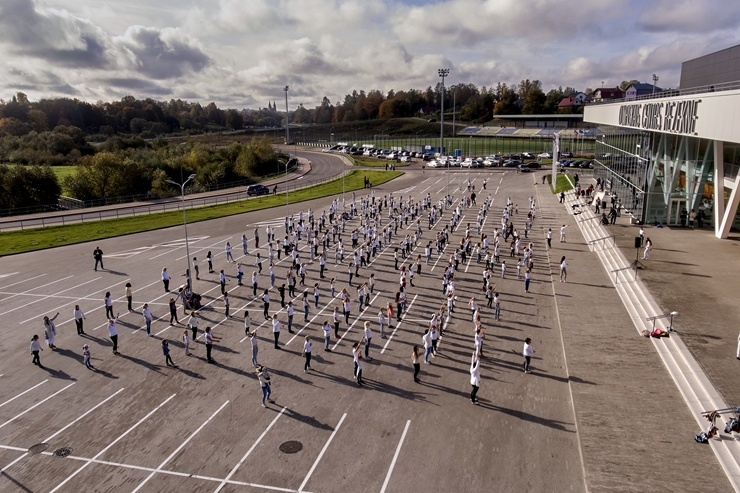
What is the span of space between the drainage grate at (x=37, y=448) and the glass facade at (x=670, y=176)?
32589mm

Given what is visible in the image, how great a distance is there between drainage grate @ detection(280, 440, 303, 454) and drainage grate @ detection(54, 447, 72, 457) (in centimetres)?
519

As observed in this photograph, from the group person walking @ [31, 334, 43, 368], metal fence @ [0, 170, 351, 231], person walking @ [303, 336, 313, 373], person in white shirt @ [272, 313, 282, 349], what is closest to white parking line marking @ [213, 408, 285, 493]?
person walking @ [303, 336, 313, 373]

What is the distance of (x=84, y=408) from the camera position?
14086 mm

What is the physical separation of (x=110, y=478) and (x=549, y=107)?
143 m

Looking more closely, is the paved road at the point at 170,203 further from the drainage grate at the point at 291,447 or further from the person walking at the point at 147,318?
the drainage grate at the point at 291,447

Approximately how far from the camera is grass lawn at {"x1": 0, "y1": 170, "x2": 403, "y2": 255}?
35.8 metres

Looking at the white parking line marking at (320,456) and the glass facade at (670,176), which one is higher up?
the glass facade at (670,176)

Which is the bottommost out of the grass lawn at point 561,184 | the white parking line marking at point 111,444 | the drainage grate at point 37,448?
the drainage grate at point 37,448

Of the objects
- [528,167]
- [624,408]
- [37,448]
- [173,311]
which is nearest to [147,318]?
[173,311]

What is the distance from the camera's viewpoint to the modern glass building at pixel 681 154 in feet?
80.0

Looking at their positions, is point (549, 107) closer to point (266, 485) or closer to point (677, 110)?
point (677, 110)

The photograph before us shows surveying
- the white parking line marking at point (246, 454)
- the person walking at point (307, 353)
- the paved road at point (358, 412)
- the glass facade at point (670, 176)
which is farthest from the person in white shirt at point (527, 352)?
the glass facade at point (670, 176)

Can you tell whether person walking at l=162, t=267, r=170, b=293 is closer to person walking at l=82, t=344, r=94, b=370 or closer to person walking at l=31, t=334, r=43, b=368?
person walking at l=31, t=334, r=43, b=368

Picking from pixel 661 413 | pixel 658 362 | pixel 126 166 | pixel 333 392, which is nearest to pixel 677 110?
pixel 658 362
